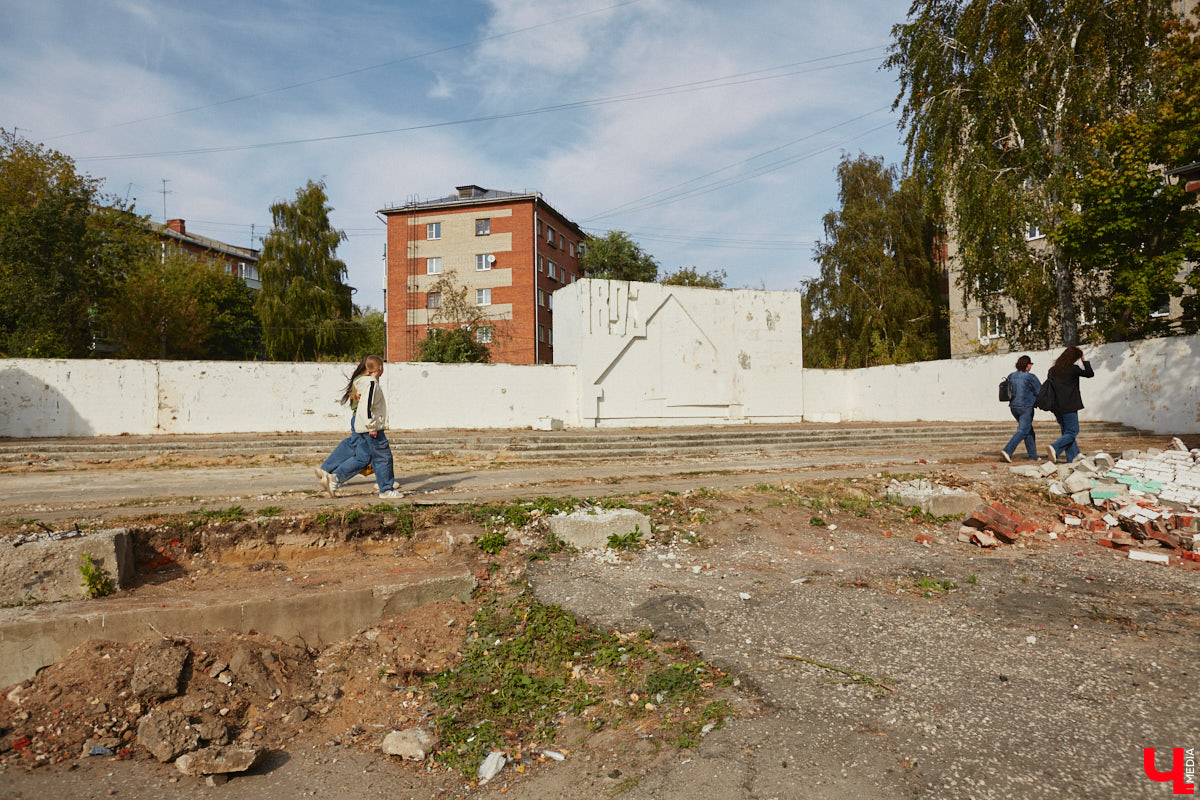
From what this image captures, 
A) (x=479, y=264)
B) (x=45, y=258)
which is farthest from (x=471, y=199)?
(x=45, y=258)

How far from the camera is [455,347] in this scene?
100 ft

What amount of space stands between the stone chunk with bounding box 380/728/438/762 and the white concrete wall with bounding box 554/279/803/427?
725 inches

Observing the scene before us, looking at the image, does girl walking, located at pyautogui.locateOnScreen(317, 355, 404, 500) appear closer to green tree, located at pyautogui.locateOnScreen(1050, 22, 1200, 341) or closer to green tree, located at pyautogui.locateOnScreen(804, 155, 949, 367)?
green tree, located at pyautogui.locateOnScreen(1050, 22, 1200, 341)

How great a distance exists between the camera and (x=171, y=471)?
1141cm

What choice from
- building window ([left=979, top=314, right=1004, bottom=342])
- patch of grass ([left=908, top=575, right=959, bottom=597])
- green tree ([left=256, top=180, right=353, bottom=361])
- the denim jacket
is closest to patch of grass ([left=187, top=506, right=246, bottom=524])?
patch of grass ([left=908, top=575, right=959, bottom=597])

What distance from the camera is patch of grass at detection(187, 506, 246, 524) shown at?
598cm

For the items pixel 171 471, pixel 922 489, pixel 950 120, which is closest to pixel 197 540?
pixel 171 471

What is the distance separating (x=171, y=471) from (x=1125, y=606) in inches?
519

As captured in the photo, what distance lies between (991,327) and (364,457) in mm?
26776

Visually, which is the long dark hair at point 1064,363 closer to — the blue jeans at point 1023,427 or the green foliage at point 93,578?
the blue jeans at point 1023,427

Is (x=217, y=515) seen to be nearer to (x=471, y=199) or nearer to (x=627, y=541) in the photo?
(x=627, y=541)

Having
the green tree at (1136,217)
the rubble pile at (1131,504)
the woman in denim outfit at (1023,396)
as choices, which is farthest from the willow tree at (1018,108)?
the rubble pile at (1131,504)

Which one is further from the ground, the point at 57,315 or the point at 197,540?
the point at 57,315

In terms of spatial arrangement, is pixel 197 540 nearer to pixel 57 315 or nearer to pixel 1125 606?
pixel 1125 606
